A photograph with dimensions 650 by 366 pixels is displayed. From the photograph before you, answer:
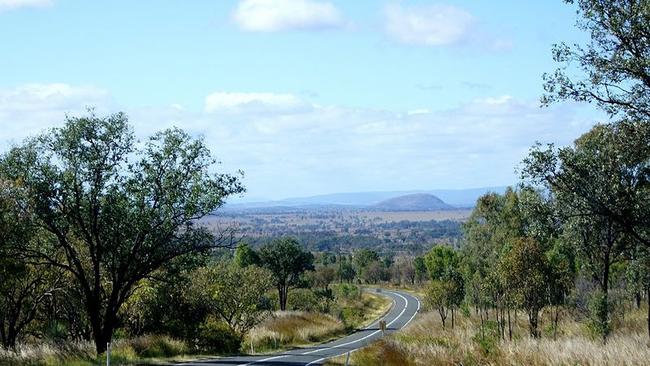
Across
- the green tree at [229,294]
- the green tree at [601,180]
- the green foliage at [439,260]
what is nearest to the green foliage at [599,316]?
the green tree at [601,180]

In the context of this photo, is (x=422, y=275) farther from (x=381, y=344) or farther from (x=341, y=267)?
(x=381, y=344)

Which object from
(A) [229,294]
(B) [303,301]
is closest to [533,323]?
(A) [229,294]

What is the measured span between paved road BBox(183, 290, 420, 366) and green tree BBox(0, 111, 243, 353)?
487 cm

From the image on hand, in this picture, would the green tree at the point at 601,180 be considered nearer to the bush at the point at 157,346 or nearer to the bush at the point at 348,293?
the bush at the point at 157,346

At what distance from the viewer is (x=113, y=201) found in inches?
1045

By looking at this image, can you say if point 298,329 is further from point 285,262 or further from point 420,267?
point 420,267

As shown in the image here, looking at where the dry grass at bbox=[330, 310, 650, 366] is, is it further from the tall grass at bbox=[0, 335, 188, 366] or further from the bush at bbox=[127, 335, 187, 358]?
the tall grass at bbox=[0, 335, 188, 366]

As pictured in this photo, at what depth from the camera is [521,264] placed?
33906 mm

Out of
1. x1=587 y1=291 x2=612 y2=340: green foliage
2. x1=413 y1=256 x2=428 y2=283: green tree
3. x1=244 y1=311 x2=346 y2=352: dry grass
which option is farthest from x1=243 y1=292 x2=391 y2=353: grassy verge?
x1=413 y1=256 x2=428 y2=283: green tree

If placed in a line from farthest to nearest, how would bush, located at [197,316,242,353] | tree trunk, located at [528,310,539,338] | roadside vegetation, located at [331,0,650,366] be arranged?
1. bush, located at [197,316,242,353]
2. tree trunk, located at [528,310,539,338]
3. roadside vegetation, located at [331,0,650,366]

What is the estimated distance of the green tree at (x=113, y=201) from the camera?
84.0 feet

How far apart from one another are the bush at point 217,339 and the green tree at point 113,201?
23.4ft

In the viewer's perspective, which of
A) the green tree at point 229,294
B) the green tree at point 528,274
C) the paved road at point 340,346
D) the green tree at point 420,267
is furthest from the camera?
the green tree at point 420,267

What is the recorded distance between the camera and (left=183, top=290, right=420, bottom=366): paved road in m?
26.8
